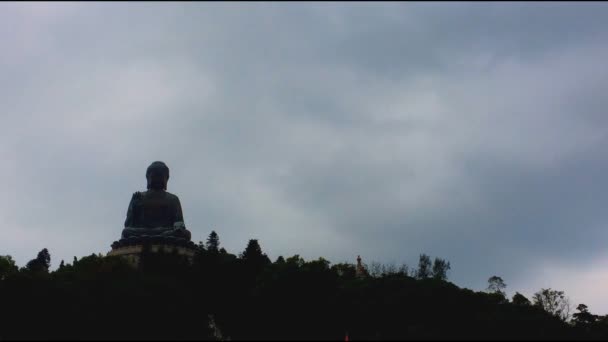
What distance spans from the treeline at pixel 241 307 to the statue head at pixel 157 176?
14.8 meters

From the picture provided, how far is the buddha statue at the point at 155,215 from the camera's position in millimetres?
56812

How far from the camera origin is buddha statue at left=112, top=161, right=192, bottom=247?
5681cm

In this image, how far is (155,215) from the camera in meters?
59.2

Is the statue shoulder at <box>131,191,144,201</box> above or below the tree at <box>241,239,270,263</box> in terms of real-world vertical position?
above

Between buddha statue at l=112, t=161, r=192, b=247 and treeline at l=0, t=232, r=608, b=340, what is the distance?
9.44 meters

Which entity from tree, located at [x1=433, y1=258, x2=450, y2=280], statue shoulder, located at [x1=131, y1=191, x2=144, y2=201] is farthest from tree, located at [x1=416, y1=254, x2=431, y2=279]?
statue shoulder, located at [x1=131, y1=191, x2=144, y2=201]

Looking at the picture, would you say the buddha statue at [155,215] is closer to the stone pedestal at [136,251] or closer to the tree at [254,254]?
the stone pedestal at [136,251]

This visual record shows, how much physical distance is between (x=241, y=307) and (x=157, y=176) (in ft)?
75.5

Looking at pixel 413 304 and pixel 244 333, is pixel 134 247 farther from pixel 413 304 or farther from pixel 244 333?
pixel 413 304

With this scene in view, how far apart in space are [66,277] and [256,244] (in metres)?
12.8

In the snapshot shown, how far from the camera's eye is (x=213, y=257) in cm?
4669

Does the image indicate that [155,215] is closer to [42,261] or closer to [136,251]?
[136,251]

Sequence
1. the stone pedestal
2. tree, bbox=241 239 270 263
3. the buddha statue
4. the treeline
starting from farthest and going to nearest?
the buddha statue < the stone pedestal < tree, bbox=241 239 270 263 < the treeline

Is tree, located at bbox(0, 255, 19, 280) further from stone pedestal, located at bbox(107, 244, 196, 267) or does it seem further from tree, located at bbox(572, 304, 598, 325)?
tree, located at bbox(572, 304, 598, 325)
